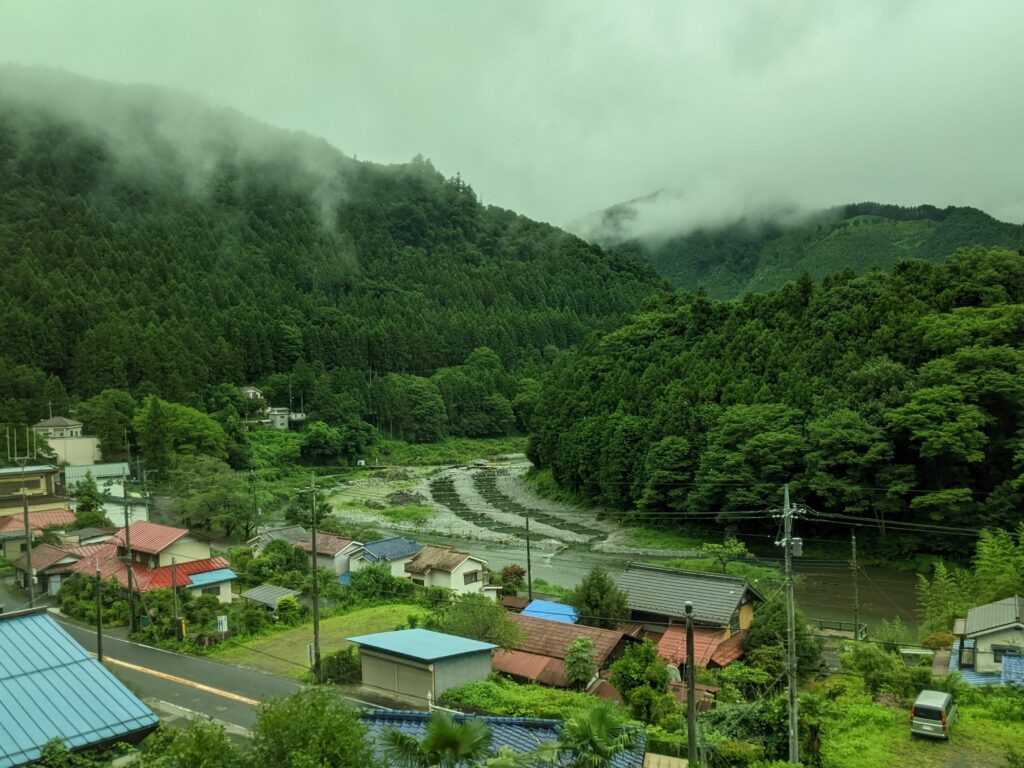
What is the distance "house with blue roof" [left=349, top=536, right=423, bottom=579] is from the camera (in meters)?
28.1

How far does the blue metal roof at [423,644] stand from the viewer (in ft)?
51.6

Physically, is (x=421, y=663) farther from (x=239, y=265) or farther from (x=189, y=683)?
(x=239, y=265)

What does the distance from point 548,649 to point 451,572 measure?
8.72m

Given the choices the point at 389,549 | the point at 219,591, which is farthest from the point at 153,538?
the point at 389,549

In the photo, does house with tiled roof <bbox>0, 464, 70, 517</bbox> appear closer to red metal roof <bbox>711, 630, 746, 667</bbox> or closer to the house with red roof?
the house with red roof

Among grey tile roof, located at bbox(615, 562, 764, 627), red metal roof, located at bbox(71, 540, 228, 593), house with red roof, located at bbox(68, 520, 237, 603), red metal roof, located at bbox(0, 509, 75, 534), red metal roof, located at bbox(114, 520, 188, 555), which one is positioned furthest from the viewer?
red metal roof, located at bbox(0, 509, 75, 534)

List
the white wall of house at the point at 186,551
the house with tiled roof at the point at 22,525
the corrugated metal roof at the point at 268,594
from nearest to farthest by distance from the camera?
the corrugated metal roof at the point at 268,594 < the white wall of house at the point at 186,551 < the house with tiled roof at the point at 22,525

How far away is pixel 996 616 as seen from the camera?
17188 millimetres


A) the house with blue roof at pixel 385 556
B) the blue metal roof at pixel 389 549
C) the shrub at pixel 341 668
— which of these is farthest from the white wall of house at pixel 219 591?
the shrub at pixel 341 668

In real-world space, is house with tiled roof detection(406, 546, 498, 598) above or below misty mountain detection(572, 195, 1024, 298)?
below

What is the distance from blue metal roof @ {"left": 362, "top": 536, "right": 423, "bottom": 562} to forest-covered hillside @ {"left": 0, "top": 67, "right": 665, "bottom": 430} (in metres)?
31.8

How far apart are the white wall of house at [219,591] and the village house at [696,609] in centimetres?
1289

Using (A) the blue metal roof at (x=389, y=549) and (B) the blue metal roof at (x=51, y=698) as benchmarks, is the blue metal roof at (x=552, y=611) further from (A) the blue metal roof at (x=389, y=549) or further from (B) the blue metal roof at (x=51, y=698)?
(B) the blue metal roof at (x=51, y=698)

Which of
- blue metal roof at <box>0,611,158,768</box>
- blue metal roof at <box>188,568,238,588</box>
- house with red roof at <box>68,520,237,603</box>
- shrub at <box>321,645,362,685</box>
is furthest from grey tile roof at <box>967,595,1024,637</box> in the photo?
blue metal roof at <box>188,568,238,588</box>
